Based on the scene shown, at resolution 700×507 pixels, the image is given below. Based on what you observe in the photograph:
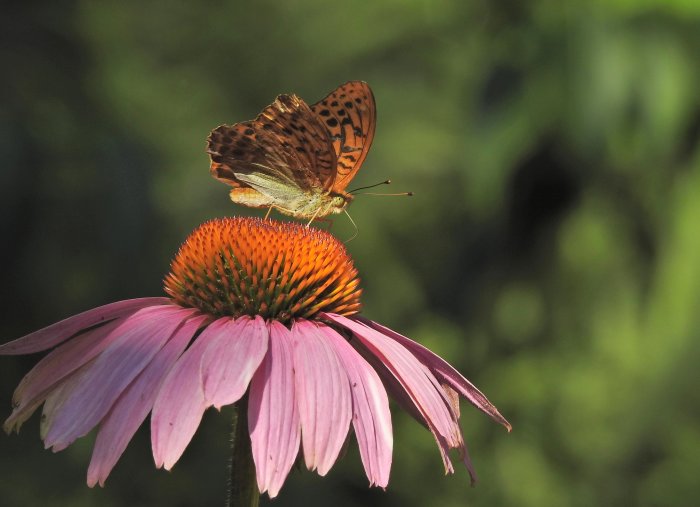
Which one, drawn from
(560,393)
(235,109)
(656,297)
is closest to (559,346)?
(560,393)

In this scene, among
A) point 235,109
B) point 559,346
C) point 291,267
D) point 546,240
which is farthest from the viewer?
point 235,109

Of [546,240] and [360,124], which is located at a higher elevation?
[360,124]

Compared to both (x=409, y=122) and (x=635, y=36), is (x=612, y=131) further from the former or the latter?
(x=409, y=122)

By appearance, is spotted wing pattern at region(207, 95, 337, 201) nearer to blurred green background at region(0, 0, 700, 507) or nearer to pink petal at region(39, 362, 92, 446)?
pink petal at region(39, 362, 92, 446)

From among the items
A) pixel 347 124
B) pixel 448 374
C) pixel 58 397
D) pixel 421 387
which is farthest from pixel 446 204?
pixel 58 397

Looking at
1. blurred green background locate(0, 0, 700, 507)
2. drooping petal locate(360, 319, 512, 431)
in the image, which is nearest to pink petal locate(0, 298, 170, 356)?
drooping petal locate(360, 319, 512, 431)

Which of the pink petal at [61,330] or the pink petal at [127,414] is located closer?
the pink petal at [127,414]

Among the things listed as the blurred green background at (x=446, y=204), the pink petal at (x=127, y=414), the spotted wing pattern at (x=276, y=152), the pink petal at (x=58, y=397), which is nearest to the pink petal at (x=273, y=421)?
the pink petal at (x=127, y=414)

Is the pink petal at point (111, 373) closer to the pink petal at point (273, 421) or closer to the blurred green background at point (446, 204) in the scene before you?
the pink petal at point (273, 421)
